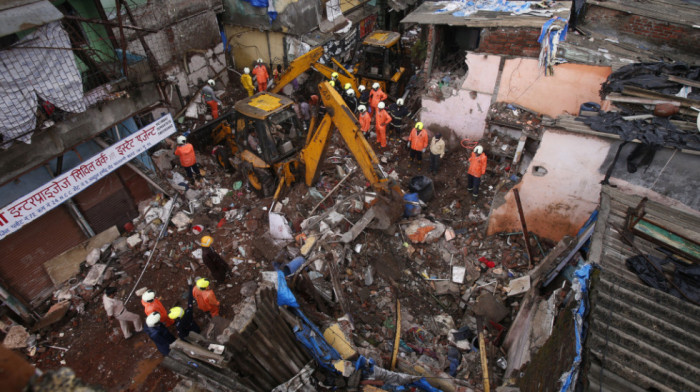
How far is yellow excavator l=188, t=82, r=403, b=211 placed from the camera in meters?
7.38

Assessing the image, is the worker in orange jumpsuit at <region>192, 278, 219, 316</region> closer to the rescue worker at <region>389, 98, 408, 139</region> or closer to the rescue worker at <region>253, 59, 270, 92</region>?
the rescue worker at <region>389, 98, 408, 139</region>

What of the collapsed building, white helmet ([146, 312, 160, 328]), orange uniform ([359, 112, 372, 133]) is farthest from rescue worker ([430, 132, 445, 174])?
white helmet ([146, 312, 160, 328])

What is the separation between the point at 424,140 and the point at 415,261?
360 centimetres

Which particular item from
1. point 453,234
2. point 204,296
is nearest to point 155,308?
point 204,296

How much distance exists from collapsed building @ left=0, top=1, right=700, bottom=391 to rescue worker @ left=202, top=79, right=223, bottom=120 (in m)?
0.59

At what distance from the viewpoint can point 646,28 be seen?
10.0m

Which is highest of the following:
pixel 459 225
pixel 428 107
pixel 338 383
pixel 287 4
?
pixel 287 4

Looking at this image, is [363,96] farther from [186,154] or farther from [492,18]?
[186,154]

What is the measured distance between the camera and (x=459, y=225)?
8586mm

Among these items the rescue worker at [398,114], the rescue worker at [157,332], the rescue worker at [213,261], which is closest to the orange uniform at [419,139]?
the rescue worker at [398,114]

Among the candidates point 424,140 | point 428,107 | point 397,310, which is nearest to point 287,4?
point 428,107

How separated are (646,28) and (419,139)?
695 cm

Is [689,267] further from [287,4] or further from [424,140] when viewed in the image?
[287,4]

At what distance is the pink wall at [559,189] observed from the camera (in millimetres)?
6438
